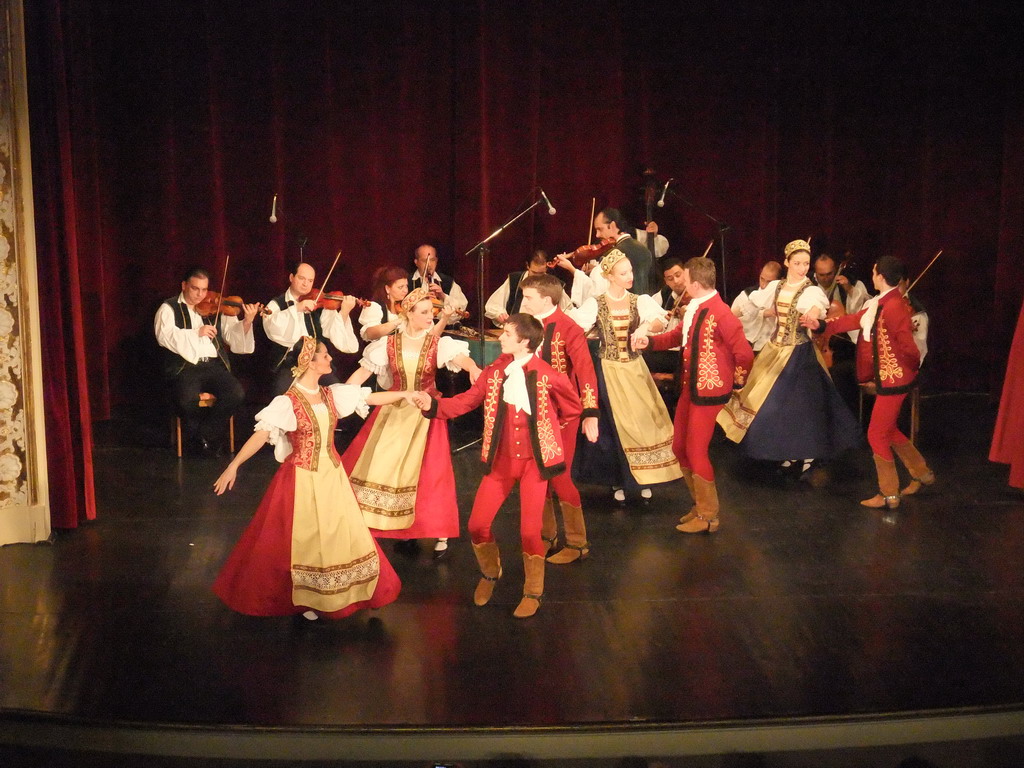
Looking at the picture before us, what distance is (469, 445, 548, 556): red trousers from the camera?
406 centimetres

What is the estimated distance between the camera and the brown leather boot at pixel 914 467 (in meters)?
5.54

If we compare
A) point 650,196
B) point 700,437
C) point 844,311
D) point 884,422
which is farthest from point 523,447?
point 650,196

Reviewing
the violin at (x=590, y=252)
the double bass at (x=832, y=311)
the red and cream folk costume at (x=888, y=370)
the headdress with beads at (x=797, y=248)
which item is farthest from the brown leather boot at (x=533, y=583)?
the violin at (x=590, y=252)

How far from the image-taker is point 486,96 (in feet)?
24.3

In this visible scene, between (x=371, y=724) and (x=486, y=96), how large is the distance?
5.00m

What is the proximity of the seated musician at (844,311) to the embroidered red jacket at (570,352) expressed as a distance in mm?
2664

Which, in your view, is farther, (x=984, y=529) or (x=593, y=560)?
(x=984, y=529)

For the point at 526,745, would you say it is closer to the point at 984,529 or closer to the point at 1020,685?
the point at 1020,685

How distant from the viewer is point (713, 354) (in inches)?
195

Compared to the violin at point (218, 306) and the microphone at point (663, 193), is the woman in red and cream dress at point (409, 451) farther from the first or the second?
the microphone at point (663, 193)

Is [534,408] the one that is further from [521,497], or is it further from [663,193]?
[663,193]

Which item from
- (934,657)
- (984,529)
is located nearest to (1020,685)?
(934,657)

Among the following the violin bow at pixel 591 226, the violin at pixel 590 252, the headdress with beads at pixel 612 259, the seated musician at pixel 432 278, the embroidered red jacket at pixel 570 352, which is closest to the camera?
the embroidered red jacket at pixel 570 352

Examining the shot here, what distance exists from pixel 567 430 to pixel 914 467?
1936 mm
